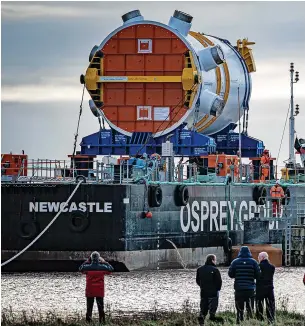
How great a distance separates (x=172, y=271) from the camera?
46.0 m

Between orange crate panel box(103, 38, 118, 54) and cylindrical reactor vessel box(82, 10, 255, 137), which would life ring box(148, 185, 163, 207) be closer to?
cylindrical reactor vessel box(82, 10, 255, 137)

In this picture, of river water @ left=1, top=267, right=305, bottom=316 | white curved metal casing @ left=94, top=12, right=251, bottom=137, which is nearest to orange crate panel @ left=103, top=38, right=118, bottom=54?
white curved metal casing @ left=94, top=12, right=251, bottom=137

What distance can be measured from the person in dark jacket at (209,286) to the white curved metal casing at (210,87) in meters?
22.9

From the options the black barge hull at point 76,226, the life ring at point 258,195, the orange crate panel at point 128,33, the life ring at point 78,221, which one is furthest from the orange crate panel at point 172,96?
the life ring at point 78,221

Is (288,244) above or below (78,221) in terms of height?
below

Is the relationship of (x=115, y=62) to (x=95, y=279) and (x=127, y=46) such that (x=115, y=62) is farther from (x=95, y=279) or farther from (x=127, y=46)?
(x=95, y=279)

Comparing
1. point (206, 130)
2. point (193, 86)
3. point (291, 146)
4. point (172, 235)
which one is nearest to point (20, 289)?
point (172, 235)

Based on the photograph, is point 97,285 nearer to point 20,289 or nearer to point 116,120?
point 20,289

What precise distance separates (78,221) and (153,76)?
10.4 meters

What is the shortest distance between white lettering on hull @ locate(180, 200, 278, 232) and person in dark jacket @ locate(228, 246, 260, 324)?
56.3ft

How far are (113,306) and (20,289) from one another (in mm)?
5008

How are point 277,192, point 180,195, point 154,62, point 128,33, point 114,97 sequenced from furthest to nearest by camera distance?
point 277,192, point 114,97, point 128,33, point 154,62, point 180,195

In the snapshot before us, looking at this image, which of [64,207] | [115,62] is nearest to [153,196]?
[64,207]

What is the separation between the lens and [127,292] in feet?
128
